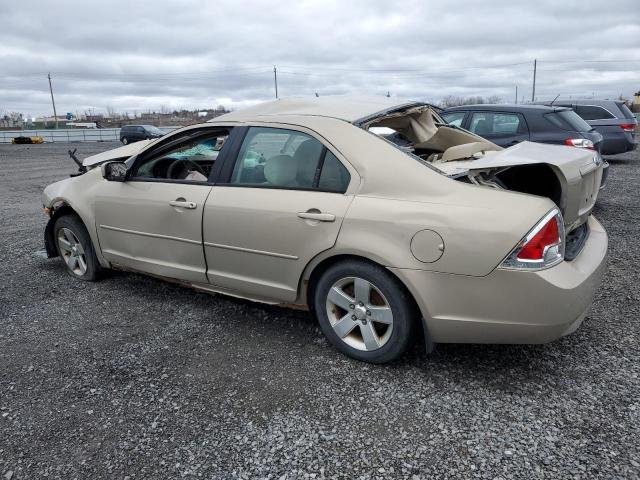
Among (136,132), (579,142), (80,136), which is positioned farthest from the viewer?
(80,136)

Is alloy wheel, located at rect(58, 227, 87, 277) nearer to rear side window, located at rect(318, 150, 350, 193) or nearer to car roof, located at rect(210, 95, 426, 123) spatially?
car roof, located at rect(210, 95, 426, 123)

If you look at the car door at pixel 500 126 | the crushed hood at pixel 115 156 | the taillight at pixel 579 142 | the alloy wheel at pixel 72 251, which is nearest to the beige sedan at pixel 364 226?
the alloy wheel at pixel 72 251

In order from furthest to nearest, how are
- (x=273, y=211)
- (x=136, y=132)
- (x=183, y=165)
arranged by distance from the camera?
(x=136, y=132) → (x=183, y=165) → (x=273, y=211)

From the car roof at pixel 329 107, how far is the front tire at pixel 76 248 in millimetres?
1754

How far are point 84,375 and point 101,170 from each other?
185cm

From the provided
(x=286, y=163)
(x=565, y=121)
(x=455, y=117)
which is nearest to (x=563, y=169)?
(x=286, y=163)

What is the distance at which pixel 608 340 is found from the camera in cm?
320

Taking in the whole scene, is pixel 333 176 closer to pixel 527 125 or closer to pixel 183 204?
pixel 183 204

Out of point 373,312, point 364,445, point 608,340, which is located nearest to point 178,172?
point 373,312

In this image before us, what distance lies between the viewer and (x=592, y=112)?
11.9 m

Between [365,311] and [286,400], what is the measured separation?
68 centimetres

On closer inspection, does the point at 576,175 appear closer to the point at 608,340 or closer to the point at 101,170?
the point at 608,340

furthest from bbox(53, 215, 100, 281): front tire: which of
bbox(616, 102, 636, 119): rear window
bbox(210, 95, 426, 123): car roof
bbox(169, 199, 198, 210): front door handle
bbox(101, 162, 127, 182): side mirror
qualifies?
bbox(616, 102, 636, 119): rear window

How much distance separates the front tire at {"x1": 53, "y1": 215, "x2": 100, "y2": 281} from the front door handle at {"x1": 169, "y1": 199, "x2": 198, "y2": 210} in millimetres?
1319
